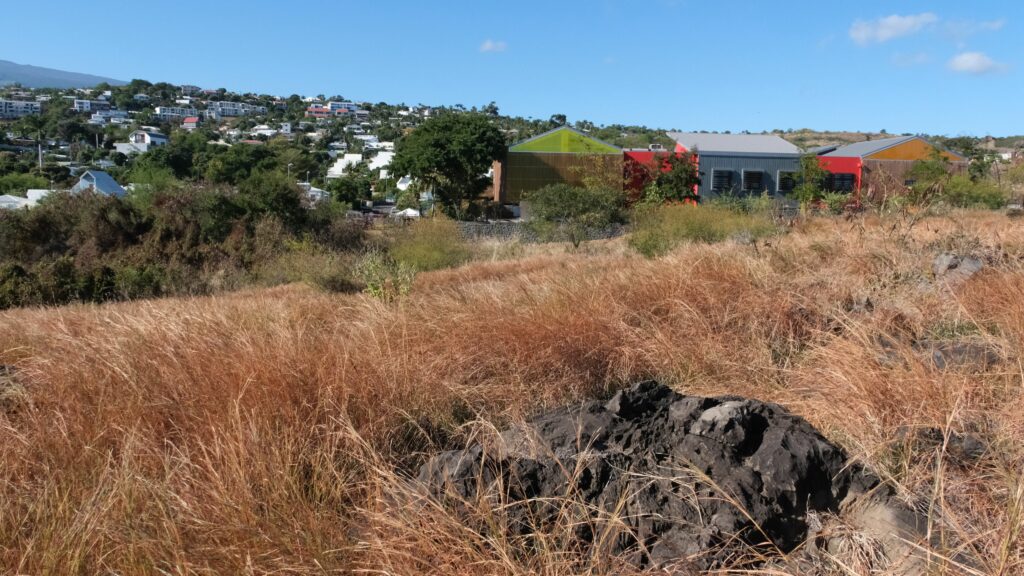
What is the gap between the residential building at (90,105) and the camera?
6713 inches

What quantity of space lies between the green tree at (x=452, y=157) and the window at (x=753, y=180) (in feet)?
52.6

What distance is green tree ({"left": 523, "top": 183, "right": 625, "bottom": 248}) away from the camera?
30.9 meters

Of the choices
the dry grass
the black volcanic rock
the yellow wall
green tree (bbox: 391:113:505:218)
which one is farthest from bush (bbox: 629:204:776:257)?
the yellow wall

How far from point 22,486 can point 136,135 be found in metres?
122

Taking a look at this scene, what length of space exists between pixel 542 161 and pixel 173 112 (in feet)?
503

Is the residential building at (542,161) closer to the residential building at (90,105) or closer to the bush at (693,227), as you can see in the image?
the bush at (693,227)

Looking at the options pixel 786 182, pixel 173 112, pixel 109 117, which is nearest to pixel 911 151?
pixel 786 182

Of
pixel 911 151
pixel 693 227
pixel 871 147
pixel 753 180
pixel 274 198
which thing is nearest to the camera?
pixel 693 227

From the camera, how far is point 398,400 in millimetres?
3885

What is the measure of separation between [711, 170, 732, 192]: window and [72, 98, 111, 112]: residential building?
158m

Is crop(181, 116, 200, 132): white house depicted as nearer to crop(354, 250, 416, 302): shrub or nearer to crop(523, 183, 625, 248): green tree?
crop(523, 183, 625, 248): green tree

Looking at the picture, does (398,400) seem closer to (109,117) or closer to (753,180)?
(753,180)

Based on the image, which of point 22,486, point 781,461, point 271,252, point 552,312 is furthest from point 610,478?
point 271,252

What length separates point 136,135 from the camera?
11112 cm
